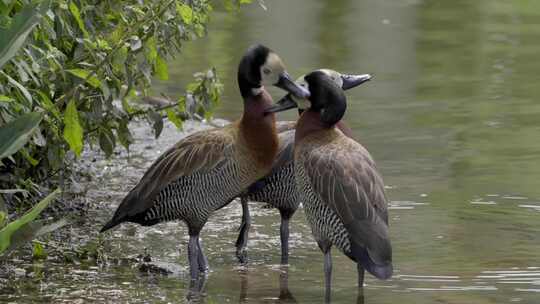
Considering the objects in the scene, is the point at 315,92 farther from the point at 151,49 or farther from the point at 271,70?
the point at 151,49

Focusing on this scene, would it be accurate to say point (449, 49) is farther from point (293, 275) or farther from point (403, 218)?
point (293, 275)

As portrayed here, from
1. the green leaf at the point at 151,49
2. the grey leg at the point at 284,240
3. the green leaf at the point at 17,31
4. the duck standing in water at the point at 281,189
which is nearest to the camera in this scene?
the green leaf at the point at 17,31

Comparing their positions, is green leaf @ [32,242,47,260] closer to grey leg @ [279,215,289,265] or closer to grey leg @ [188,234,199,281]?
grey leg @ [188,234,199,281]

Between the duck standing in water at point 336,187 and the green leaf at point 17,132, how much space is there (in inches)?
86.3

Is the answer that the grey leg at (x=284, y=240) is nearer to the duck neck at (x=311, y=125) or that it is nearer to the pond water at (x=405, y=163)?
the pond water at (x=405, y=163)

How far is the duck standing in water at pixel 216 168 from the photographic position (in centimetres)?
823

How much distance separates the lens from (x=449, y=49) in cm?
1549

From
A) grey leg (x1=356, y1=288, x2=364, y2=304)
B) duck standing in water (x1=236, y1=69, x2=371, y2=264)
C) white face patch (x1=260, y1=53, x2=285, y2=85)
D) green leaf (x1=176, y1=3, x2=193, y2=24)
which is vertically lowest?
grey leg (x1=356, y1=288, x2=364, y2=304)

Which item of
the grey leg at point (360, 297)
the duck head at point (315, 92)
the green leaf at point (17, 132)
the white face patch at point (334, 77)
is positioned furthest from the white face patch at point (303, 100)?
the green leaf at point (17, 132)

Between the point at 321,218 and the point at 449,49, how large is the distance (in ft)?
26.7

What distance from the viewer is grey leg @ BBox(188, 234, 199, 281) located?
7996 millimetres

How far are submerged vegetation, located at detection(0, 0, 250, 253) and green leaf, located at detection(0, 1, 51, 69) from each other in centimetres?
92

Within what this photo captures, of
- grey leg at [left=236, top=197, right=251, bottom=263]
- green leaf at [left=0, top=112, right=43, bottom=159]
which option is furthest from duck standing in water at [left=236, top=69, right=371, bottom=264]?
green leaf at [left=0, top=112, right=43, bottom=159]

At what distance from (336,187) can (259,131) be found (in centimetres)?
82
